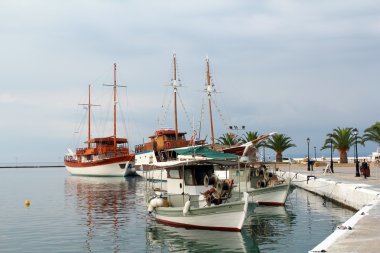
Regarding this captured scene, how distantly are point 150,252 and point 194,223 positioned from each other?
4032 mm

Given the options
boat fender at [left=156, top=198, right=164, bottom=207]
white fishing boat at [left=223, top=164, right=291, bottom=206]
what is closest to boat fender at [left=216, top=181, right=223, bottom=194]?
boat fender at [left=156, top=198, right=164, bottom=207]

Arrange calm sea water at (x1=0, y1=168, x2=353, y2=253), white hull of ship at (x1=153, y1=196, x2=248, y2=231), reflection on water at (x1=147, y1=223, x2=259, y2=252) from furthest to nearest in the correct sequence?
white hull of ship at (x1=153, y1=196, x2=248, y2=231), calm sea water at (x1=0, y1=168, x2=353, y2=253), reflection on water at (x1=147, y1=223, x2=259, y2=252)

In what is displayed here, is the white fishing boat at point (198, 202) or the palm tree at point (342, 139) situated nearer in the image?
the white fishing boat at point (198, 202)

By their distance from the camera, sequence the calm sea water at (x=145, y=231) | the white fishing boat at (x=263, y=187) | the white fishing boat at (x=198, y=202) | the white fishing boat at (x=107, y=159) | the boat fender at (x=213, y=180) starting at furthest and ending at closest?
the white fishing boat at (x=107, y=159)
the white fishing boat at (x=263, y=187)
the boat fender at (x=213, y=180)
the white fishing boat at (x=198, y=202)
the calm sea water at (x=145, y=231)

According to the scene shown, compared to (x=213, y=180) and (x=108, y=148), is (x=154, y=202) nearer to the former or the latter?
(x=213, y=180)

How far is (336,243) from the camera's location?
13852 mm

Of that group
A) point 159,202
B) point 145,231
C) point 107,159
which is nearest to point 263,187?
point 159,202

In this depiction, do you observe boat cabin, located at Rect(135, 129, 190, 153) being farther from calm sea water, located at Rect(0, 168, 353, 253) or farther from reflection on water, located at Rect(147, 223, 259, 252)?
reflection on water, located at Rect(147, 223, 259, 252)

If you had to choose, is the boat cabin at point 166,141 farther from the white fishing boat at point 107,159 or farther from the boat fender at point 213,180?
the boat fender at point 213,180

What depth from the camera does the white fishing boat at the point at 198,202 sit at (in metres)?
22.4

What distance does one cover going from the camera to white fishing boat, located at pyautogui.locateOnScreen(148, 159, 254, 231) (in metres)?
22.4

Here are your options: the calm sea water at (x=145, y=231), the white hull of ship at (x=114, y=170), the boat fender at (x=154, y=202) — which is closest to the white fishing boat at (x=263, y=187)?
the calm sea water at (x=145, y=231)

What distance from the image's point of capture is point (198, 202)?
81.1 ft

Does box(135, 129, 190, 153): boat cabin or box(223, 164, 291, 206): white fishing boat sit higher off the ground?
box(135, 129, 190, 153): boat cabin
